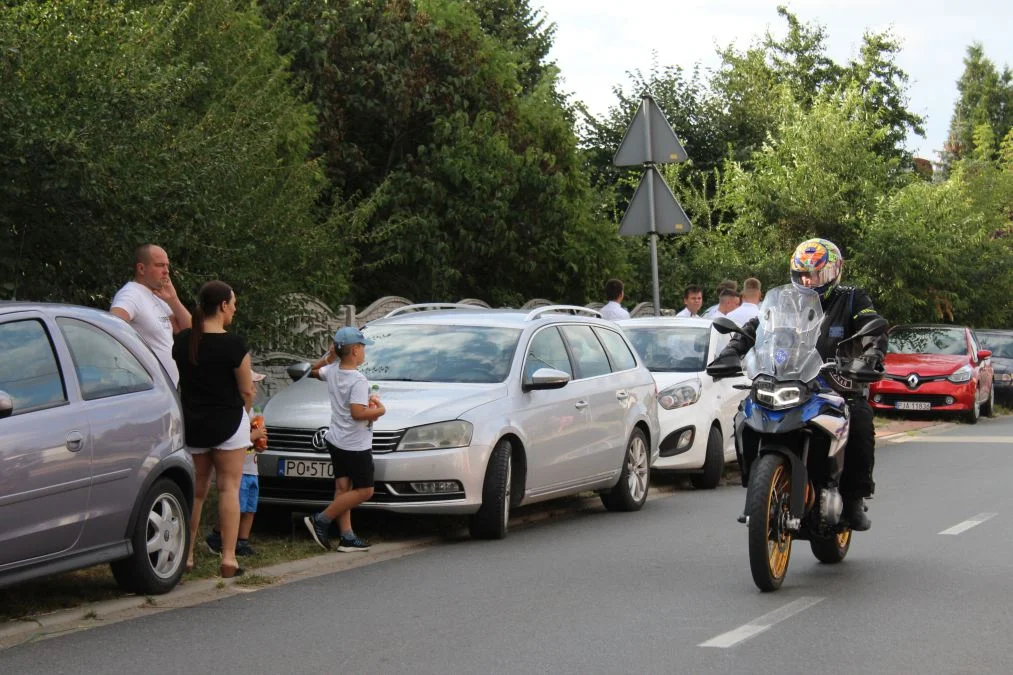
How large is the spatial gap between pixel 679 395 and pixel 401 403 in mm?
4968

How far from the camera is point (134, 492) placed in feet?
27.4

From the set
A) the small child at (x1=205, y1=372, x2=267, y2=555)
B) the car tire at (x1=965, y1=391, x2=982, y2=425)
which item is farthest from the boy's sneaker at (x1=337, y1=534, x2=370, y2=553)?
the car tire at (x1=965, y1=391, x2=982, y2=425)

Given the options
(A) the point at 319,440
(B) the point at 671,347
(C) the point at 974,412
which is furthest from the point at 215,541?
(C) the point at 974,412

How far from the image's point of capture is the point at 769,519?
27.8 feet

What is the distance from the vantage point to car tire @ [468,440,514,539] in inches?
435

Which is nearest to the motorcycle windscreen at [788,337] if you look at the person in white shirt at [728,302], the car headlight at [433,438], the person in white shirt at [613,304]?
the car headlight at [433,438]

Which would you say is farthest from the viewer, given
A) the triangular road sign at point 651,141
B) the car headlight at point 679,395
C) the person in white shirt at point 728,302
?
the person in white shirt at point 728,302

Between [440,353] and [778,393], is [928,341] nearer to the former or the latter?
[440,353]

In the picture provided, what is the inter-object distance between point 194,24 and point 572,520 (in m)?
9.10

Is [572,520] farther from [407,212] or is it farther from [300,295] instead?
[407,212]

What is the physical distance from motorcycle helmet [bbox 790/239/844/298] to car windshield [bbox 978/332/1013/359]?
2298 cm

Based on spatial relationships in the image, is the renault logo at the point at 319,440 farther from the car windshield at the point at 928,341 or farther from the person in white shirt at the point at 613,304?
the car windshield at the point at 928,341

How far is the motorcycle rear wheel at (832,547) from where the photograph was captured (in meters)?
9.76

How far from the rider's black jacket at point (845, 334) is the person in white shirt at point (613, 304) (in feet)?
29.6
